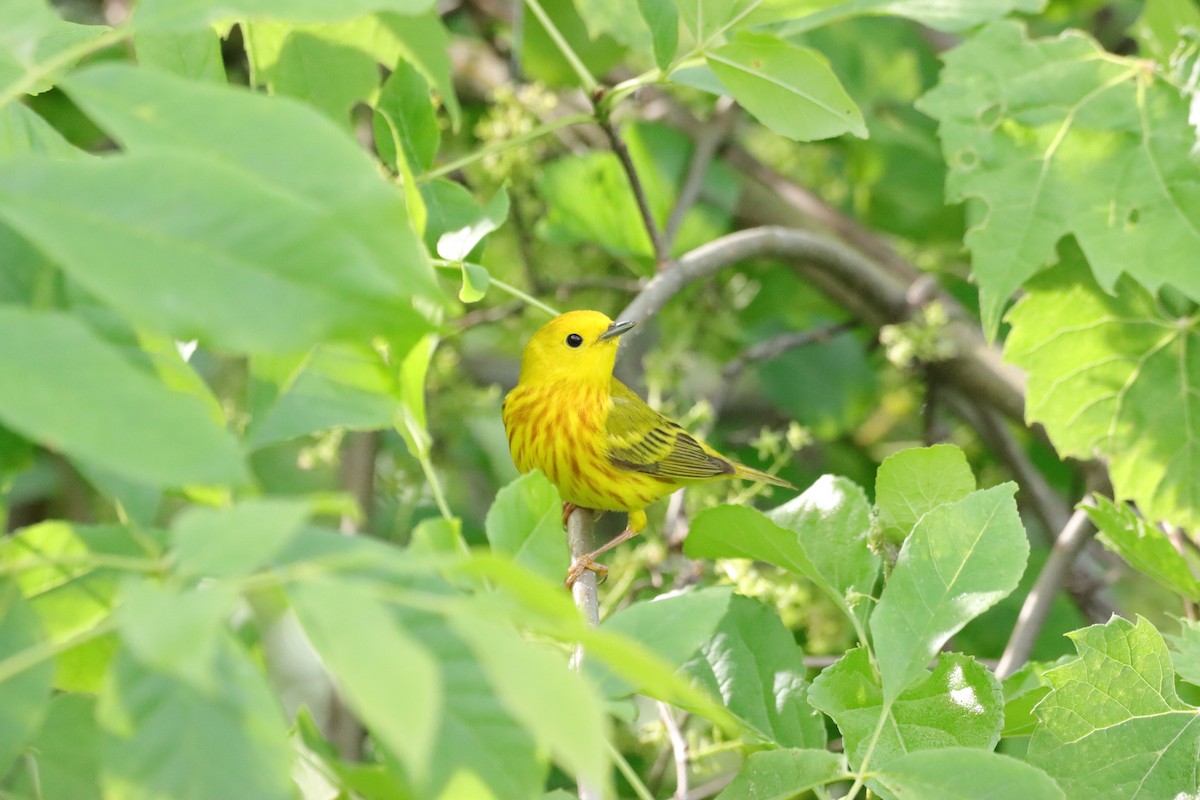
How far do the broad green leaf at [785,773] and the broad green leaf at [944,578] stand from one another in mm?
113

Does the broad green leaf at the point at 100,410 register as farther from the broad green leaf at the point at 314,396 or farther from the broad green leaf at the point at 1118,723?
the broad green leaf at the point at 1118,723

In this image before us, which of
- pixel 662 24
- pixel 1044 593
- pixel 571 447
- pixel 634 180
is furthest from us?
pixel 571 447

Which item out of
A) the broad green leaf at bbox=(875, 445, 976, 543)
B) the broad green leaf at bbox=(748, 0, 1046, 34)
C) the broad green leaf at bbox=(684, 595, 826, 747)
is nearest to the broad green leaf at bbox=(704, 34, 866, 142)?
the broad green leaf at bbox=(748, 0, 1046, 34)

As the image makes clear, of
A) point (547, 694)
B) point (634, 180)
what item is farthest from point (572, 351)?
point (547, 694)

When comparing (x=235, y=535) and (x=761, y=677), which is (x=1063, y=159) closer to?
(x=761, y=677)

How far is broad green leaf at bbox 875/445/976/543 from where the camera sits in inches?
62.1

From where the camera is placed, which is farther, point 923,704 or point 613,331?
point 613,331

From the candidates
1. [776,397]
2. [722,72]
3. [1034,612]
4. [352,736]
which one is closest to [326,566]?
[722,72]

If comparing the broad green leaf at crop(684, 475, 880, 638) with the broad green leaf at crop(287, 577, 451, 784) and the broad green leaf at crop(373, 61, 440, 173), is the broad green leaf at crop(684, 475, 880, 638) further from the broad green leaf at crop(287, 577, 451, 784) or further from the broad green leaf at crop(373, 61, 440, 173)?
the broad green leaf at crop(287, 577, 451, 784)

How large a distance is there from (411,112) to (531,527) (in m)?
0.82

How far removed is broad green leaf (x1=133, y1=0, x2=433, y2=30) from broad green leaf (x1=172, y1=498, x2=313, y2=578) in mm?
410

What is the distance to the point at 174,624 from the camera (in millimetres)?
675

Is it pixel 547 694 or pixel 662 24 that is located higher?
pixel 662 24

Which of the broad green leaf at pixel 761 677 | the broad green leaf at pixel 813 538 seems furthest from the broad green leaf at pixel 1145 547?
the broad green leaf at pixel 761 677
